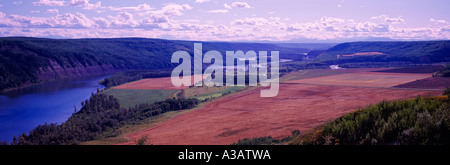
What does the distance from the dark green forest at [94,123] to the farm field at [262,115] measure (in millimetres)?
3771

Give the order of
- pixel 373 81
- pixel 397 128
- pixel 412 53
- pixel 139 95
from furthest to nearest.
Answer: pixel 412 53 → pixel 139 95 → pixel 373 81 → pixel 397 128

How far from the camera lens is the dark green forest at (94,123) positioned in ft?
83.9

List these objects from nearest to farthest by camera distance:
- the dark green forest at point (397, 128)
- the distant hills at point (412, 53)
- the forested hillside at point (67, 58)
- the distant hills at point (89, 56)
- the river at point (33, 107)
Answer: the dark green forest at point (397, 128) → the river at point (33, 107) → the forested hillside at point (67, 58) → the distant hills at point (89, 56) → the distant hills at point (412, 53)

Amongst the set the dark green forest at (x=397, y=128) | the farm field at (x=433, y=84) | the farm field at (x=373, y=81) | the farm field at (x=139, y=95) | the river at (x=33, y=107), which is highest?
the dark green forest at (x=397, y=128)

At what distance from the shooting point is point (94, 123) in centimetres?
3022

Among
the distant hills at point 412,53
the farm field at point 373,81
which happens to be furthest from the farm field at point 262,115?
the distant hills at point 412,53

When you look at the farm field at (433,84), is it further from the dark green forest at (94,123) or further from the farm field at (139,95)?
the farm field at (139,95)

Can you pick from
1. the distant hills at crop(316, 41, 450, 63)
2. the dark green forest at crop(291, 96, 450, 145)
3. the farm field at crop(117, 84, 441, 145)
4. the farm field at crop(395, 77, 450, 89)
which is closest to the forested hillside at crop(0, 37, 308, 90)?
the farm field at crop(117, 84, 441, 145)

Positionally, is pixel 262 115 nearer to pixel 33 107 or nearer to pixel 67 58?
pixel 33 107

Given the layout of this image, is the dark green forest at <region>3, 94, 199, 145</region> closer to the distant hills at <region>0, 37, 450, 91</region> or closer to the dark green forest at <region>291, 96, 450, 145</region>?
the dark green forest at <region>291, 96, 450, 145</region>

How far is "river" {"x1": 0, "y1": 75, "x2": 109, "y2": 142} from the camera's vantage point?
32906 mm

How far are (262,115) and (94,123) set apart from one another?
15254mm

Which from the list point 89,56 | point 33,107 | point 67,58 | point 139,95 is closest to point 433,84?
point 139,95
